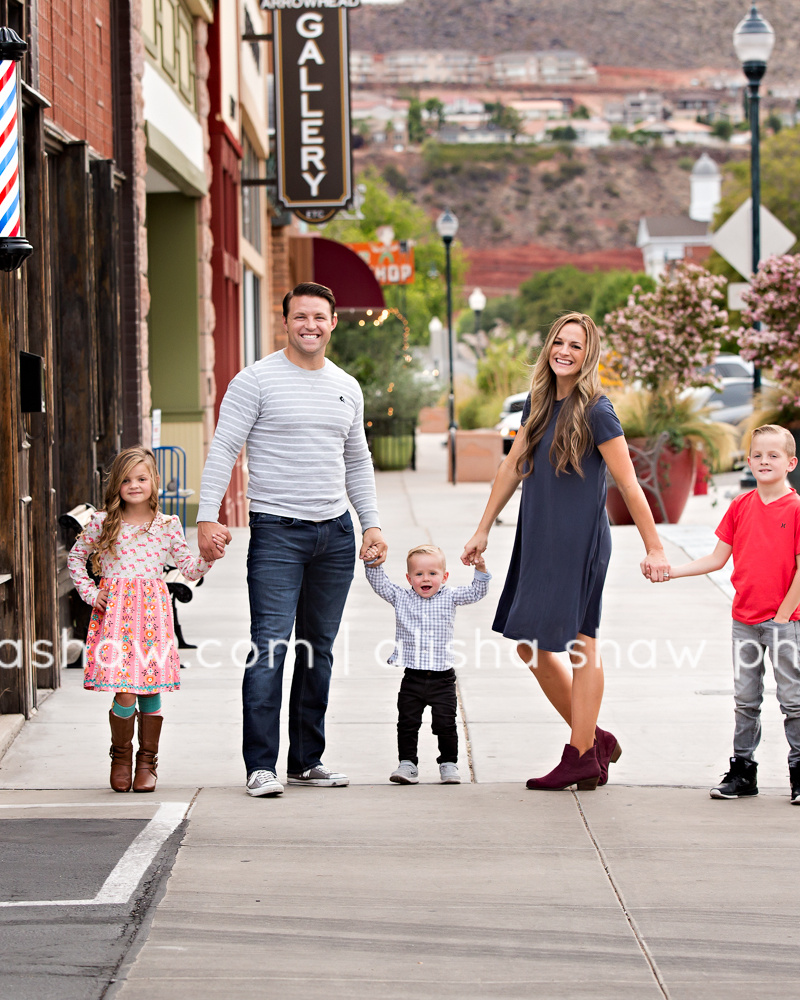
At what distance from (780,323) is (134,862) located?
9.83 meters

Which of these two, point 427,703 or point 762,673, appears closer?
point 762,673

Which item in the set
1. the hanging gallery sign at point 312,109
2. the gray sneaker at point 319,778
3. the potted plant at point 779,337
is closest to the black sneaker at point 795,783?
the gray sneaker at point 319,778

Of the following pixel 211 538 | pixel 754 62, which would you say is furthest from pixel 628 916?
pixel 754 62

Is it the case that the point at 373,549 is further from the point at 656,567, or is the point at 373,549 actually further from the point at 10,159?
the point at 10,159

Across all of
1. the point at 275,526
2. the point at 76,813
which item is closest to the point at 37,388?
the point at 275,526

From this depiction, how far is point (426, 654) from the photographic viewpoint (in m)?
5.31

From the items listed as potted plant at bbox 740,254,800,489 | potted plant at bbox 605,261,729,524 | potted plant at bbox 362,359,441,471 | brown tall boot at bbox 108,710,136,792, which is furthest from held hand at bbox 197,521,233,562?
potted plant at bbox 362,359,441,471

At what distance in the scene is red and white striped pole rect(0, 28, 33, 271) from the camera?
18.1 ft

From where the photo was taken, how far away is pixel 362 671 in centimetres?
770

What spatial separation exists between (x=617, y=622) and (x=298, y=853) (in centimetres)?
497

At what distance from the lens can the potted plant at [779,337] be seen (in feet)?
40.6

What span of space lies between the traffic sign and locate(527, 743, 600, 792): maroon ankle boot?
32.2 feet

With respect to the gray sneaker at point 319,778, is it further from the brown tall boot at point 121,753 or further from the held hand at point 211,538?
the held hand at point 211,538

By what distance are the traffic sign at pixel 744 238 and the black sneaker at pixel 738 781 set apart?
31.7 feet
